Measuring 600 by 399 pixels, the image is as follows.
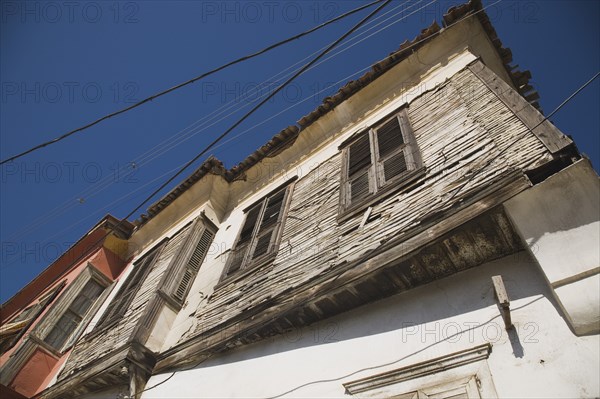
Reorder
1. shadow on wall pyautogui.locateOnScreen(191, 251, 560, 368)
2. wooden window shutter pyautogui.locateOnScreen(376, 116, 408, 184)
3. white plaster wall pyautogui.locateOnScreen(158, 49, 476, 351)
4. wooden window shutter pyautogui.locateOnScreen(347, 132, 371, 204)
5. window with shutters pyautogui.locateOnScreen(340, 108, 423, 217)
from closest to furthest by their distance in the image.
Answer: shadow on wall pyautogui.locateOnScreen(191, 251, 560, 368) < window with shutters pyautogui.locateOnScreen(340, 108, 423, 217) < wooden window shutter pyautogui.locateOnScreen(376, 116, 408, 184) < wooden window shutter pyautogui.locateOnScreen(347, 132, 371, 204) < white plaster wall pyautogui.locateOnScreen(158, 49, 476, 351)

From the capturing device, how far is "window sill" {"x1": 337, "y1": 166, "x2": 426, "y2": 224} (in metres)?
5.03

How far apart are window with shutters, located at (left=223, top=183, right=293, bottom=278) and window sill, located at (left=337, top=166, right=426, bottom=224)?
1391 millimetres

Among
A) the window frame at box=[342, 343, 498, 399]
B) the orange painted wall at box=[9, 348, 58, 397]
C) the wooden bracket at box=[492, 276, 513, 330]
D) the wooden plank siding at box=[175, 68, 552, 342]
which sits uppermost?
the wooden plank siding at box=[175, 68, 552, 342]

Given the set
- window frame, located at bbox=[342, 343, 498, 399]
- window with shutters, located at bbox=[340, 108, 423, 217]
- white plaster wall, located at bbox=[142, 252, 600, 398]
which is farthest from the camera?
window with shutters, located at bbox=[340, 108, 423, 217]

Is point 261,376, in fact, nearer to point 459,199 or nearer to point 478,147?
point 459,199

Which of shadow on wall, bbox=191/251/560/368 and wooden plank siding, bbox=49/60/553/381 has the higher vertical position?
wooden plank siding, bbox=49/60/553/381

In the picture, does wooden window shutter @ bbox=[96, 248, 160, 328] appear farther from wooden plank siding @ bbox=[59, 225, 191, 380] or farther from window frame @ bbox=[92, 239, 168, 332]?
wooden plank siding @ bbox=[59, 225, 191, 380]

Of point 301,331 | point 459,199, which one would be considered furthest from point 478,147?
point 301,331

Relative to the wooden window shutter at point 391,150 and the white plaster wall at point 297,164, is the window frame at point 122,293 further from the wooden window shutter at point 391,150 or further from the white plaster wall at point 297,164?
the wooden window shutter at point 391,150

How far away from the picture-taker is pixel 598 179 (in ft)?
9.82

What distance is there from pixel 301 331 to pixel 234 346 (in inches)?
40.8

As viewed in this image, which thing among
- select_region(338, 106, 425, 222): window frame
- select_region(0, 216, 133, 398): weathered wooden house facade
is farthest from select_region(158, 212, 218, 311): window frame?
select_region(338, 106, 425, 222): window frame

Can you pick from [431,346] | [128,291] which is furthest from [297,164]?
[431,346]

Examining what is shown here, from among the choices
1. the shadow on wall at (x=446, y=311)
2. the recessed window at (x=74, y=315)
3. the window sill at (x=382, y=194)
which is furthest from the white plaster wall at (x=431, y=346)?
the recessed window at (x=74, y=315)
